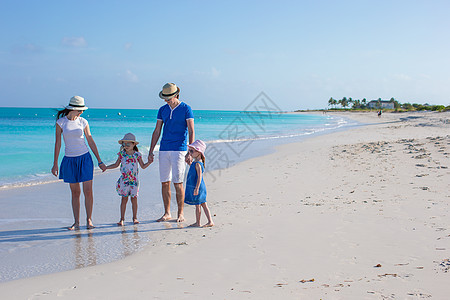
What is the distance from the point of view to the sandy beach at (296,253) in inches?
115

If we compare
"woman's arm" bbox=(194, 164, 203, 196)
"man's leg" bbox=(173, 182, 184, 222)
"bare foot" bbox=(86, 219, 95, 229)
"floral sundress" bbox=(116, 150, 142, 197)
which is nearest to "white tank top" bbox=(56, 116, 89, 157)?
"floral sundress" bbox=(116, 150, 142, 197)

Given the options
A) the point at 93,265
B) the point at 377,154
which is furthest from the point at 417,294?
the point at 377,154

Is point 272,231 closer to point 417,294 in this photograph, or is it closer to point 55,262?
point 417,294

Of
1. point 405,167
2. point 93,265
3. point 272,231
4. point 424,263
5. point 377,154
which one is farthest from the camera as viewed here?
point 377,154

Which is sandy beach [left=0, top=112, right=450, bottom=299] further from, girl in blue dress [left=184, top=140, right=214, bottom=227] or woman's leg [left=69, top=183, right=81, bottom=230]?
woman's leg [left=69, top=183, right=81, bottom=230]

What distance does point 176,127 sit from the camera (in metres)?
5.21

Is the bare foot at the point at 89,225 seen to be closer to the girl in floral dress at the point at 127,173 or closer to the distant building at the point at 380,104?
the girl in floral dress at the point at 127,173

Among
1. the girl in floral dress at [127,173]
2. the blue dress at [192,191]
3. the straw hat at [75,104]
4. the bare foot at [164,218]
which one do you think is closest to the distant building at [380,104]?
the bare foot at [164,218]

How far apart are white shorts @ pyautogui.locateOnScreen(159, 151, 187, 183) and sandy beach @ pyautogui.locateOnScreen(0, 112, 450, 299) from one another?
66 cm

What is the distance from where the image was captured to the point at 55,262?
12.4 feet

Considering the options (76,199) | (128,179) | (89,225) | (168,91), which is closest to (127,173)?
(128,179)

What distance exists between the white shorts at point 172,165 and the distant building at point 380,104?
153614 mm

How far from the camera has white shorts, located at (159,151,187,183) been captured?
5.26 m

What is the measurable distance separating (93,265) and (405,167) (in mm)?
7151
